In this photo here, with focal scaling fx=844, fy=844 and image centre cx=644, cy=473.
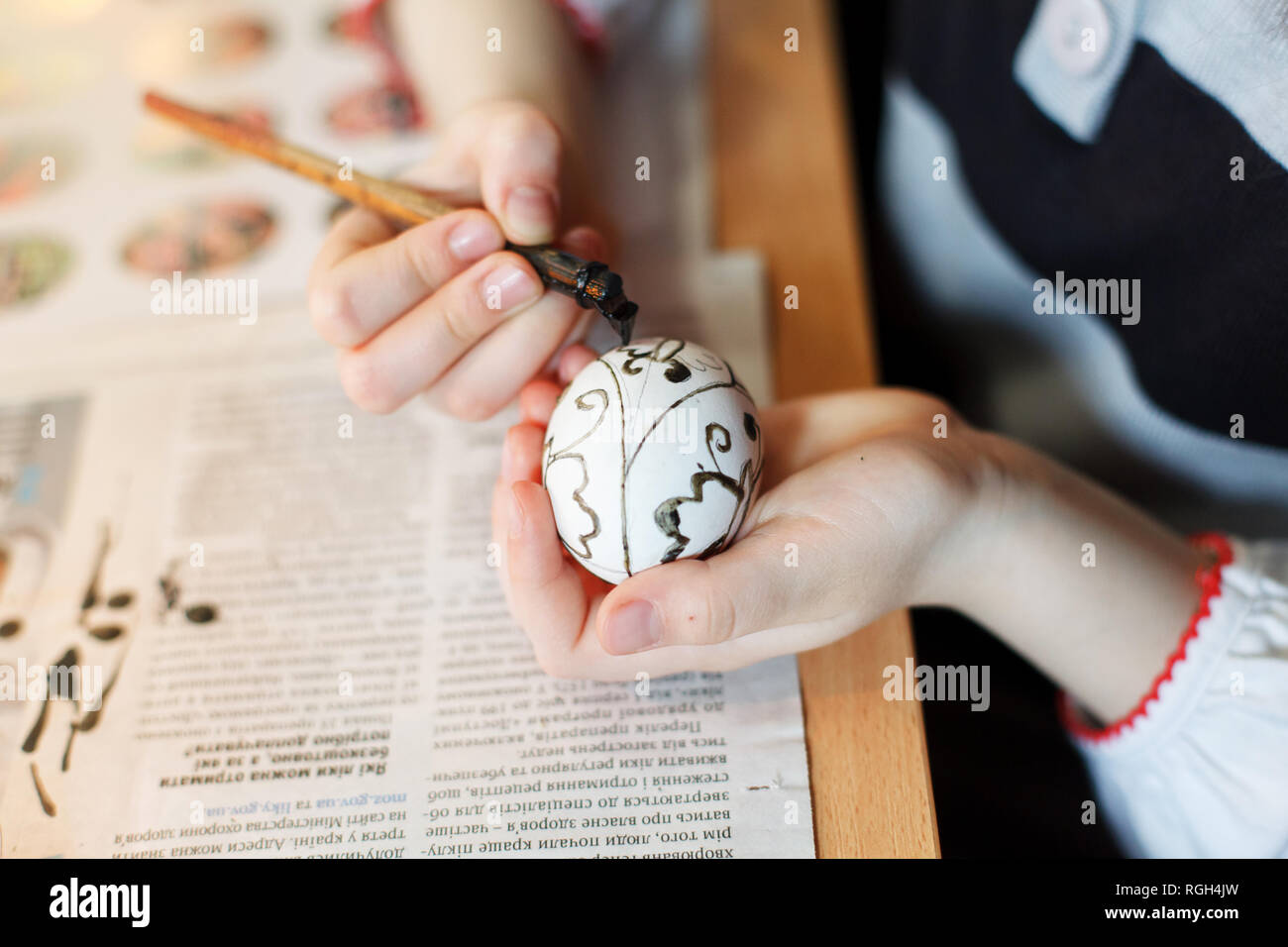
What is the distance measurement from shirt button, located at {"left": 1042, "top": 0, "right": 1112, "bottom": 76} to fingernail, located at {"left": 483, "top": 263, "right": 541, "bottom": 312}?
48 centimetres

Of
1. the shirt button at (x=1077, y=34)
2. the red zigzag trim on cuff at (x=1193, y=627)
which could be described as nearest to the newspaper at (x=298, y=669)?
the red zigzag trim on cuff at (x=1193, y=627)

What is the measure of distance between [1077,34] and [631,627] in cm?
59

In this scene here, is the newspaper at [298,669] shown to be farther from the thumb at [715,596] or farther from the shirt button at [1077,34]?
the shirt button at [1077,34]

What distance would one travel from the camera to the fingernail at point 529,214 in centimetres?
64

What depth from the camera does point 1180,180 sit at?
66 centimetres

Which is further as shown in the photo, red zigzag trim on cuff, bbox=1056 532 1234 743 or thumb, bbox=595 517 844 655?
red zigzag trim on cuff, bbox=1056 532 1234 743

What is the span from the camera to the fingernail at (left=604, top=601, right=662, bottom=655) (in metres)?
0.51

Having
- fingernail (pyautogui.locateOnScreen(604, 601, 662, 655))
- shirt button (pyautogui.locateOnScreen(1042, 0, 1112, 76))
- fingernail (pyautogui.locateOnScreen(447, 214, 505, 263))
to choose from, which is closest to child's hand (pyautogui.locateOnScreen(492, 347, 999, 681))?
fingernail (pyautogui.locateOnScreen(604, 601, 662, 655))

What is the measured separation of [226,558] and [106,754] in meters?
0.18

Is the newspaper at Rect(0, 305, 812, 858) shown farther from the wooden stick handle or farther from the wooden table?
the wooden stick handle

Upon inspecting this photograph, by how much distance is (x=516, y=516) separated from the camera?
557 mm
